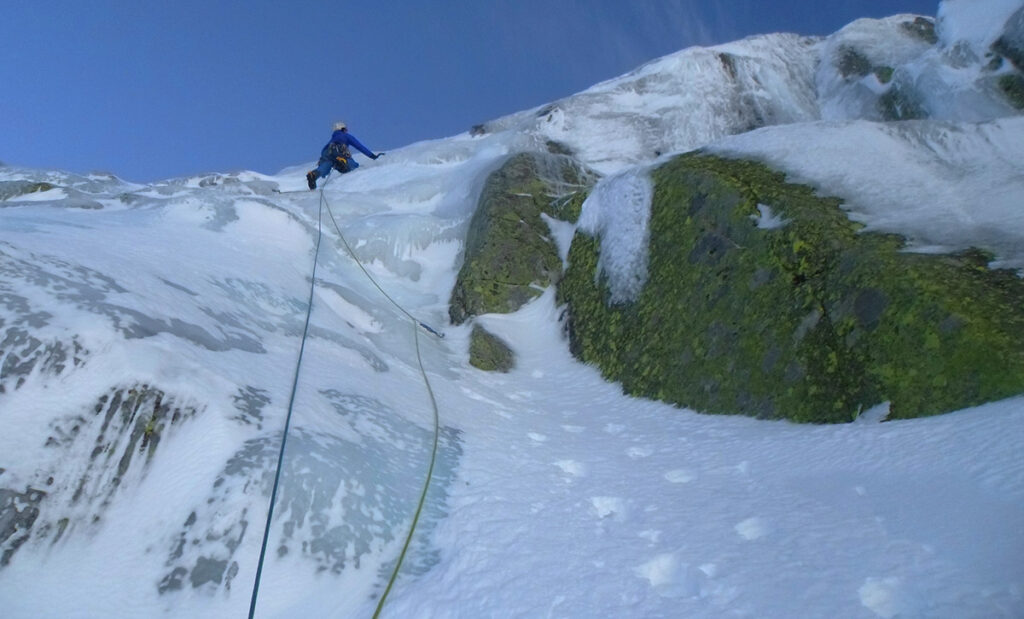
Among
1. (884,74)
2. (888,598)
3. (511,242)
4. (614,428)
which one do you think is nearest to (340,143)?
(511,242)

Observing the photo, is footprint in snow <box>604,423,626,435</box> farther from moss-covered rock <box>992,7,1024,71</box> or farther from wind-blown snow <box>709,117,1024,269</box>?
moss-covered rock <box>992,7,1024,71</box>

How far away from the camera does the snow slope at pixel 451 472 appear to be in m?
3.11

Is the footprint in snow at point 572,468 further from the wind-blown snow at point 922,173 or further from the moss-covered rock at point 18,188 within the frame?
the moss-covered rock at point 18,188

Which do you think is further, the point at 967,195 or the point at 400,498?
the point at 967,195

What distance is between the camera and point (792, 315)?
19.7ft

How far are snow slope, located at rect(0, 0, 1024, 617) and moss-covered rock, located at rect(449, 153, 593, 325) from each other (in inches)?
142

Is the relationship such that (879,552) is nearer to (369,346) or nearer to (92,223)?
(369,346)

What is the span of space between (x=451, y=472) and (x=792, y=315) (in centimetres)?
383

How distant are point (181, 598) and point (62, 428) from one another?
4.98 ft

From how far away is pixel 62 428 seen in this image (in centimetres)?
392

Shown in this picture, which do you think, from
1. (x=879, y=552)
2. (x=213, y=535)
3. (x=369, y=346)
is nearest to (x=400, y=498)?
(x=213, y=535)

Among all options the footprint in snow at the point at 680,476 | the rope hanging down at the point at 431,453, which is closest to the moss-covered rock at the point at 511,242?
the rope hanging down at the point at 431,453

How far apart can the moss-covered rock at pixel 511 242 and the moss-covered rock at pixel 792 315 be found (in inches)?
103

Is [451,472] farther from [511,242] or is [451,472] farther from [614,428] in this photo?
[511,242]
